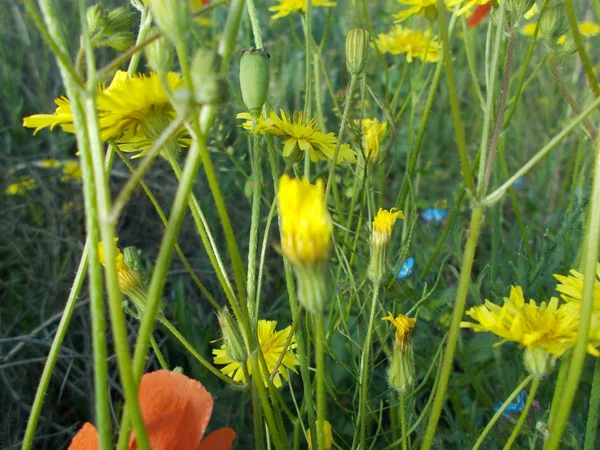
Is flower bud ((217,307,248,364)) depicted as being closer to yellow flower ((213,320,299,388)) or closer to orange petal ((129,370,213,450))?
orange petal ((129,370,213,450))

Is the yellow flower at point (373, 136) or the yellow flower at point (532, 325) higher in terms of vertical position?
the yellow flower at point (373, 136)

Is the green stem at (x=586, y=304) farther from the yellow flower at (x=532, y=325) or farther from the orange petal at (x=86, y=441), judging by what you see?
the orange petal at (x=86, y=441)

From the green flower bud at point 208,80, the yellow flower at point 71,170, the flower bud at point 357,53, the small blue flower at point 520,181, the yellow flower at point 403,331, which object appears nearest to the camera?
the green flower bud at point 208,80

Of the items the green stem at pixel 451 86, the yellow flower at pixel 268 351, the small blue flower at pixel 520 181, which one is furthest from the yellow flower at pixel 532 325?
the small blue flower at pixel 520 181

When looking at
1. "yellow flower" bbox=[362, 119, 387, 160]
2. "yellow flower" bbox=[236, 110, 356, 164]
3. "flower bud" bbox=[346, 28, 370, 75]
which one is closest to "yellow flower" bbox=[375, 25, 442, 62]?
"yellow flower" bbox=[362, 119, 387, 160]

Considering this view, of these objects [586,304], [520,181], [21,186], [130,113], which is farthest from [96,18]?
[520,181]

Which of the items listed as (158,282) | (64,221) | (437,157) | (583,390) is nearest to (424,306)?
(583,390)
